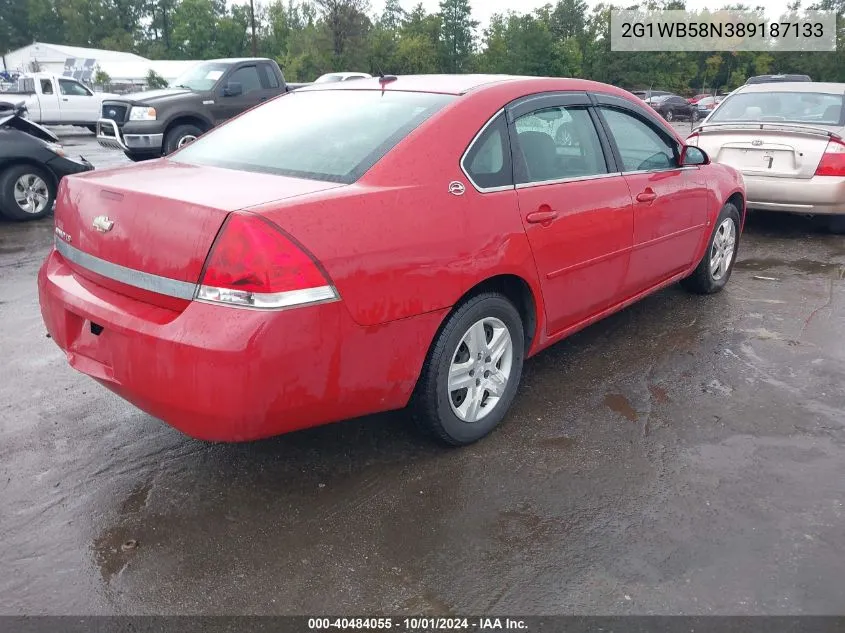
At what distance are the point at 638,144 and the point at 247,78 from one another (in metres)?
11.0

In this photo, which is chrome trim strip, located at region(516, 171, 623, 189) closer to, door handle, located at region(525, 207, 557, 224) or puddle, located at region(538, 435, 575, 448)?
door handle, located at region(525, 207, 557, 224)

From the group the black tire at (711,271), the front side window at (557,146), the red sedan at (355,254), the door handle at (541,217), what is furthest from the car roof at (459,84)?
the black tire at (711,271)

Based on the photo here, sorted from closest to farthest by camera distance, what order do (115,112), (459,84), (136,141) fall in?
(459,84)
(136,141)
(115,112)

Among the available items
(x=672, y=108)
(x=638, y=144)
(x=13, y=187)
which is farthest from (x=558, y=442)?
(x=672, y=108)

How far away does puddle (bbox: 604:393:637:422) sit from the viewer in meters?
3.52

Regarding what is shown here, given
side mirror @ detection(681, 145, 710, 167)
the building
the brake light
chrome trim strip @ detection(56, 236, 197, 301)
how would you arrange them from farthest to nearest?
the building < side mirror @ detection(681, 145, 710, 167) < chrome trim strip @ detection(56, 236, 197, 301) < the brake light

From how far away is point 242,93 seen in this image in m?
13.3

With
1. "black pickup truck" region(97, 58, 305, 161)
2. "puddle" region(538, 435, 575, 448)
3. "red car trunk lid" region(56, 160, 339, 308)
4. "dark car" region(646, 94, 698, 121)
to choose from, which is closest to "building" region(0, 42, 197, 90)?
"dark car" region(646, 94, 698, 121)

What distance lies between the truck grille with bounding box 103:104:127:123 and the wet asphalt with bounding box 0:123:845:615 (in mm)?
9492

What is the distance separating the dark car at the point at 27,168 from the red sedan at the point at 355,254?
577 cm

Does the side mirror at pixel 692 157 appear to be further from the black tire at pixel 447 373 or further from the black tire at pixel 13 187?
the black tire at pixel 13 187

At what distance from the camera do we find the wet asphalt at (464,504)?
2311 mm

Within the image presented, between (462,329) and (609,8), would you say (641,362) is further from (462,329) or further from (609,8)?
(609,8)

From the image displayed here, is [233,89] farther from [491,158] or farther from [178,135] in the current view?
[491,158]
